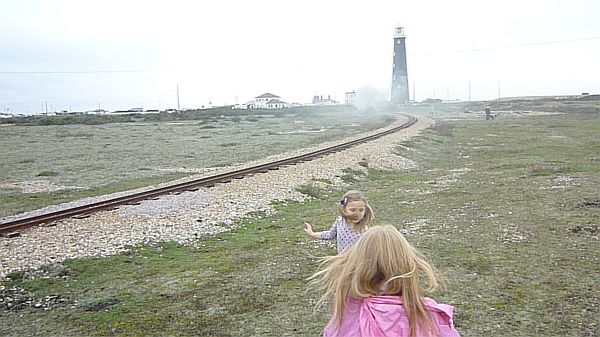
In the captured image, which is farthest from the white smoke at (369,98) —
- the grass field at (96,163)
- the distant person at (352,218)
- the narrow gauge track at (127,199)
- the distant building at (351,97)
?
the distant person at (352,218)

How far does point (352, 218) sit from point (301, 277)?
2.66 meters

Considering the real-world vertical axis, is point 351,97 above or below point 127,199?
above

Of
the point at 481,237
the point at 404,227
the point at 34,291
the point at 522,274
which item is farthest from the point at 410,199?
the point at 34,291

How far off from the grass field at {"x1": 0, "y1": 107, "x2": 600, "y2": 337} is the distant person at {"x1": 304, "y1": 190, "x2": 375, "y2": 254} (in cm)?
112

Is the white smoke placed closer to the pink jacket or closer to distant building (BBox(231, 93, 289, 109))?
distant building (BBox(231, 93, 289, 109))

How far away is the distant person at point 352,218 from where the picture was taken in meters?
4.75

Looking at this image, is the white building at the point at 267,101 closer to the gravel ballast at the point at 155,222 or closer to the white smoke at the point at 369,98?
the white smoke at the point at 369,98

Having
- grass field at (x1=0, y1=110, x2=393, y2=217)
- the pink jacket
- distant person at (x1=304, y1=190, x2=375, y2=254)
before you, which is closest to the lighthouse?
grass field at (x1=0, y1=110, x2=393, y2=217)

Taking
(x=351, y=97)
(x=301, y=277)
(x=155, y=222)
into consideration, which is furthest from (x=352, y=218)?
(x=351, y=97)

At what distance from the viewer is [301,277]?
23.9 feet

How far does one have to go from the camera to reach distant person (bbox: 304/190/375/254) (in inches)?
187

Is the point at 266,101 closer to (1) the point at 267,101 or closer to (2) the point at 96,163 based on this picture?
(1) the point at 267,101

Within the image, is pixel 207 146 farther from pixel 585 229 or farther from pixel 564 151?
pixel 585 229

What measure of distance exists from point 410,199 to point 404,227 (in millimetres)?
3105
